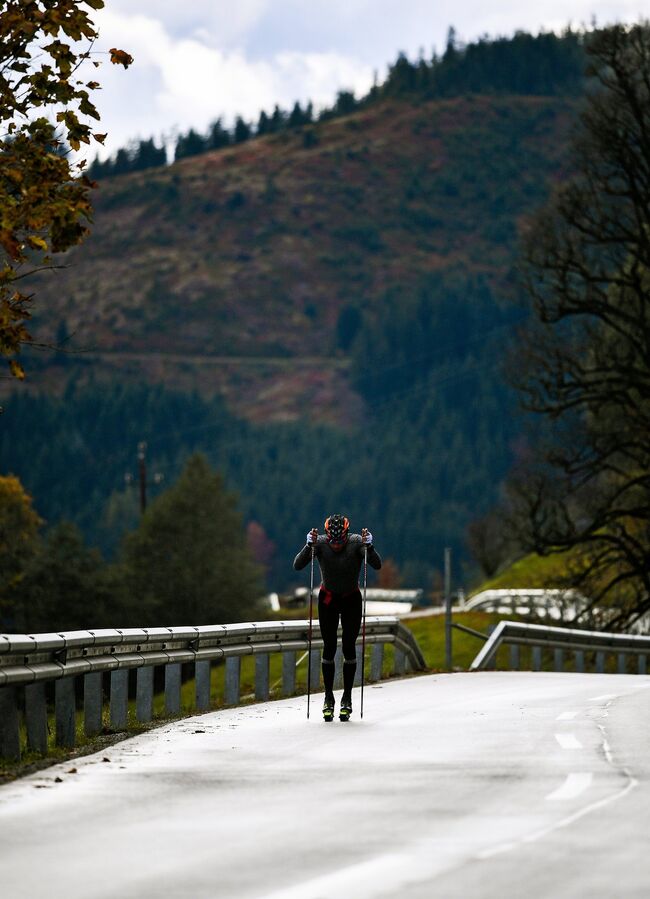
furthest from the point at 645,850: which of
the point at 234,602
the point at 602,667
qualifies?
the point at 234,602

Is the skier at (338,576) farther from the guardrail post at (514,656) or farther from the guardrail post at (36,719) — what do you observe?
the guardrail post at (514,656)

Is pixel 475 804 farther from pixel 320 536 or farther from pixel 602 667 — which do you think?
pixel 602 667

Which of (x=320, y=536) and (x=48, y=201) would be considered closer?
(x=48, y=201)

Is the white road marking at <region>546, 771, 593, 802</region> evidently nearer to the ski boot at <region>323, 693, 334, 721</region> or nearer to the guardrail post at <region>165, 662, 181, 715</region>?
the ski boot at <region>323, 693, 334, 721</region>

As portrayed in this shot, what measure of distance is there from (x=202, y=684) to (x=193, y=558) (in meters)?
82.9

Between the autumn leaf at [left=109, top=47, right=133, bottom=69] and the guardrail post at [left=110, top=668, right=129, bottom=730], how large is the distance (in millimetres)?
4981

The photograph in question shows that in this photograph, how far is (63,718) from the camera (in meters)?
13.9

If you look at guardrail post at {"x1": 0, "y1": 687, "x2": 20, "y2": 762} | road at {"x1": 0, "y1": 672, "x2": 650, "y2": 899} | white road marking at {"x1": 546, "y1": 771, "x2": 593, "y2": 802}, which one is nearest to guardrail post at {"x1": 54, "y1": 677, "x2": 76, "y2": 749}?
Result: road at {"x1": 0, "y1": 672, "x2": 650, "y2": 899}

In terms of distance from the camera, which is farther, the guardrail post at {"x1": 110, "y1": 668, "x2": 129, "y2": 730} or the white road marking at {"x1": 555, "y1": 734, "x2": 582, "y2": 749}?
the guardrail post at {"x1": 110, "y1": 668, "x2": 129, "y2": 730}

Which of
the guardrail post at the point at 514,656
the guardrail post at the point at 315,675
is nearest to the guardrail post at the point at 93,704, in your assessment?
the guardrail post at the point at 315,675

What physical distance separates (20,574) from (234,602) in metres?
21.8

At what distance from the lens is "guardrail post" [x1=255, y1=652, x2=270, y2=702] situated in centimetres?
1973

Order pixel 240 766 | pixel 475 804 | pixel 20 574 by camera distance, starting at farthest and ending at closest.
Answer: pixel 20 574 → pixel 240 766 → pixel 475 804

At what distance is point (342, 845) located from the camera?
845 cm
